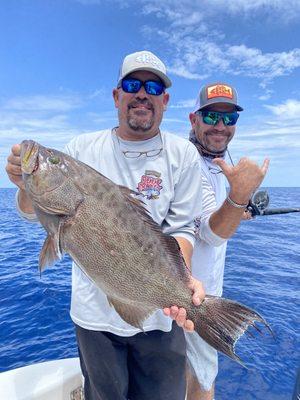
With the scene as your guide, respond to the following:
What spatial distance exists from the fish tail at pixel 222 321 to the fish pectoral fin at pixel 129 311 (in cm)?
35

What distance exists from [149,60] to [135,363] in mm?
2515

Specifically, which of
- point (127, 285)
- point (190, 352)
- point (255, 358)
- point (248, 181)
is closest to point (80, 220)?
point (127, 285)

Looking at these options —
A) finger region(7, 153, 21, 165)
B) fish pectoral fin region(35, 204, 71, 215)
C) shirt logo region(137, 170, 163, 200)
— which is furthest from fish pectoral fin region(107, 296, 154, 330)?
finger region(7, 153, 21, 165)

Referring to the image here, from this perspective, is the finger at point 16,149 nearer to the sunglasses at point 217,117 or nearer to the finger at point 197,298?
the finger at point 197,298

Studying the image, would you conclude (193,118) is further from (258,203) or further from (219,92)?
(258,203)

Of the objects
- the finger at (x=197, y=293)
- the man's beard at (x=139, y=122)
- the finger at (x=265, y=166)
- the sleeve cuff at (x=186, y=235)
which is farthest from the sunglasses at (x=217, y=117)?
the finger at (x=197, y=293)

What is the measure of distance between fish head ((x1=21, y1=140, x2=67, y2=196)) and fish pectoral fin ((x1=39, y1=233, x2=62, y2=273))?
1.07 feet

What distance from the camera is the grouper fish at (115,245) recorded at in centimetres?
233

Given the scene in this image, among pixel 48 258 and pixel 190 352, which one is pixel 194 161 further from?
pixel 190 352

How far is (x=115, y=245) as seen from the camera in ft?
7.69

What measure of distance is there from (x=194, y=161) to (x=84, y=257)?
1.25 m

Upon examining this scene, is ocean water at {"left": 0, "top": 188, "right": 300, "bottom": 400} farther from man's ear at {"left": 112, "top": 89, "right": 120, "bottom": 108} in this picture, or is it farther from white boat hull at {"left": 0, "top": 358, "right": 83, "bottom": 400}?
man's ear at {"left": 112, "top": 89, "right": 120, "bottom": 108}

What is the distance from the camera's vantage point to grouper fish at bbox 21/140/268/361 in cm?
233

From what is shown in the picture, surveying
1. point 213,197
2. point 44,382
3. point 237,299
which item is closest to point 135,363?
point 44,382
